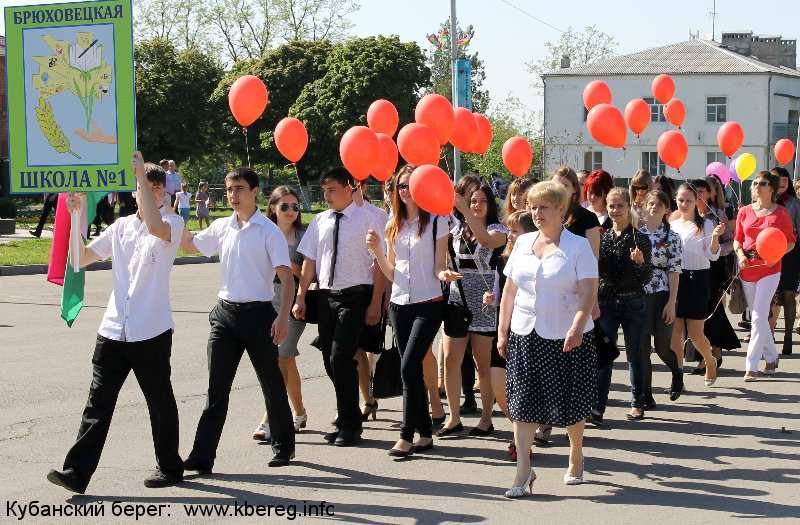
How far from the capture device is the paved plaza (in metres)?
6.46

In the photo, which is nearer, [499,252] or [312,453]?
[312,453]

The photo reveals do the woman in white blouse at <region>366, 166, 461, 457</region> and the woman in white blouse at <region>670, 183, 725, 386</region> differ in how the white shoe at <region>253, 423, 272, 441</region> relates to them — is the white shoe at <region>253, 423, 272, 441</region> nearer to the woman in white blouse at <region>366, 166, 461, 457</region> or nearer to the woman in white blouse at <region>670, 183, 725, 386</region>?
the woman in white blouse at <region>366, 166, 461, 457</region>

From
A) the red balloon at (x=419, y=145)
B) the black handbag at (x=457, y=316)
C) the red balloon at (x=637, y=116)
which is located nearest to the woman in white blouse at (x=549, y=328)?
the black handbag at (x=457, y=316)

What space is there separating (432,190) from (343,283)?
102 cm

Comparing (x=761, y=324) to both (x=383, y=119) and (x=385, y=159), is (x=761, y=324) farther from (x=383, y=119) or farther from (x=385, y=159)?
(x=385, y=159)

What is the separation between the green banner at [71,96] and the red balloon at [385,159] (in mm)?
2439

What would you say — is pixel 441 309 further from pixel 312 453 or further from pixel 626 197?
pixel 626 197

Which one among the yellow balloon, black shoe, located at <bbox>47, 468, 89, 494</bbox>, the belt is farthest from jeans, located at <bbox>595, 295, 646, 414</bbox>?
the yellow balloon

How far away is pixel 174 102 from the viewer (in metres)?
61.5

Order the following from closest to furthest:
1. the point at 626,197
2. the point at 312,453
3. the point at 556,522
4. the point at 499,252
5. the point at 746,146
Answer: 1. the point at 556,522
2. the point at 312,453
3. the point at 499,252
4. the point at 626,197
5. the point at 746,146

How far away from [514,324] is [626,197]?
8.23 feet

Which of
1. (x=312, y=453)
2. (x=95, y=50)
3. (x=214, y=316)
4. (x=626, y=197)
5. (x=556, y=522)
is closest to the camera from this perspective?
(x=556, y=522)

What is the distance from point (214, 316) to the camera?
24.0ft

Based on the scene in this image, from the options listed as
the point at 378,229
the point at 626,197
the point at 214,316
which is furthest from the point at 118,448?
the point at 626,197
